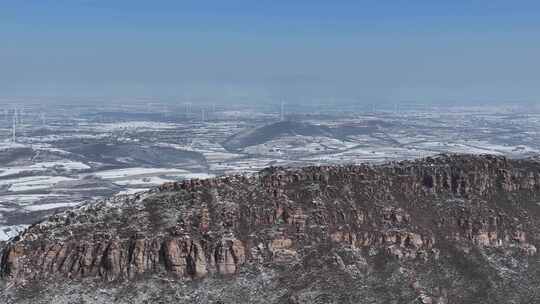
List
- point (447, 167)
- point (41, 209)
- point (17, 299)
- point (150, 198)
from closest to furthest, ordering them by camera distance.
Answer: point (17, 299), point (150, 198), point (447, 167), point (41, 209)

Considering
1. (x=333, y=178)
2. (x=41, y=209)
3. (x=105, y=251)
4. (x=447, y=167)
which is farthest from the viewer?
(x=41, y=209)

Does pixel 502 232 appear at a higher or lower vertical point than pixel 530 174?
lower

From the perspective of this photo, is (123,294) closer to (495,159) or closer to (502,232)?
(502,232)

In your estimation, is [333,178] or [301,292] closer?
[301,292]

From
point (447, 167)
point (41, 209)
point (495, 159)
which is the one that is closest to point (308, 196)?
point (447, 167)

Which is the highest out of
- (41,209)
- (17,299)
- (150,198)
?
(150,198)

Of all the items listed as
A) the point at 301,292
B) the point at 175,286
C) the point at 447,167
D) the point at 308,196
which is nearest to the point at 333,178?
the point at 308,196
